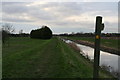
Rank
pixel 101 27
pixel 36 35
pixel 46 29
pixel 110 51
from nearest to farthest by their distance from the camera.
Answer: pixel 101 27 < pixel 110 51 < pixel 46 29 < pixel 36 35

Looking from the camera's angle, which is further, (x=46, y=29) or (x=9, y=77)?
(x=46, y=29)

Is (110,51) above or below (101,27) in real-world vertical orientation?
below

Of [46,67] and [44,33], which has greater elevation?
[44,33]

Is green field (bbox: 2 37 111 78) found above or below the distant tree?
below

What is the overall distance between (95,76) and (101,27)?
1592 millimetres

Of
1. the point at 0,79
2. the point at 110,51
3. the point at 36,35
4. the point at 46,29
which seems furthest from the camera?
the point at 36,35

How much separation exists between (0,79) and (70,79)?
2673mm

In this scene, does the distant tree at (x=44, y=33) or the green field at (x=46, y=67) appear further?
the distant tree at (x=44, y=33)

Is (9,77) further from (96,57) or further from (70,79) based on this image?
(96,57)

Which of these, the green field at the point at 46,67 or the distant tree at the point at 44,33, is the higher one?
the distant tree at the point at 44,33

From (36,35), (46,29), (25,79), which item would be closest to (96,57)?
(25,79)

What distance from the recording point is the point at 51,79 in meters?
8.77

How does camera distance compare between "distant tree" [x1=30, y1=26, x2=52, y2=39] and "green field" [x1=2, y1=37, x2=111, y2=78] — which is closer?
"green field" [x1=2, y1=37, x2=111, y2=78]

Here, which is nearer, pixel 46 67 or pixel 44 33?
pixel 46 67
